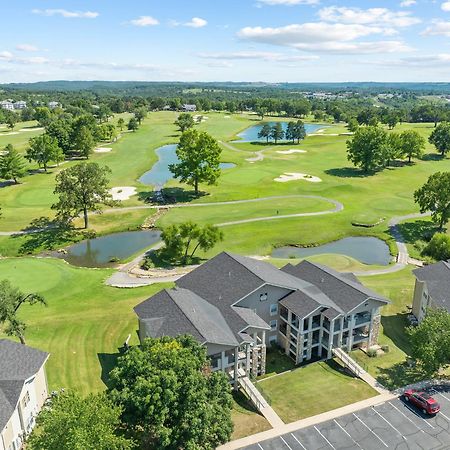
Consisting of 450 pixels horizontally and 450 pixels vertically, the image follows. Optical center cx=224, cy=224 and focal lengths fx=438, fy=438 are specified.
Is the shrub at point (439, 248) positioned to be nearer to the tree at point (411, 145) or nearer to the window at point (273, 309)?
the window at point (273, 309)

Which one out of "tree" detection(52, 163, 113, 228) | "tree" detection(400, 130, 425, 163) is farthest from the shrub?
"tree" detection(400, 130, 425, 163)

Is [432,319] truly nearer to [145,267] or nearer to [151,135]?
[145,267]

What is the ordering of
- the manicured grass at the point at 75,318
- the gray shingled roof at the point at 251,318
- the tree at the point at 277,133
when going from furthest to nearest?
the tree at the point at 277,133 → the manicured grass at the point at 75,318 → the gray shingled roof at the point at 251,318

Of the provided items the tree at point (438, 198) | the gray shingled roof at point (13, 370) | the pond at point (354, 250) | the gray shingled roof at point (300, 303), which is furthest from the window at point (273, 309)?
the tree at point (438, 198)

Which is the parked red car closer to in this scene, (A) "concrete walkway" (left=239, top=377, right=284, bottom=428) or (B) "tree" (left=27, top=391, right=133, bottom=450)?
(A) "concrete walkway" (left=239, top=377, right=284, bottom=428)

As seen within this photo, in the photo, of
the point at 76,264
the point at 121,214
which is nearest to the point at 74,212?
the point at 121,214
